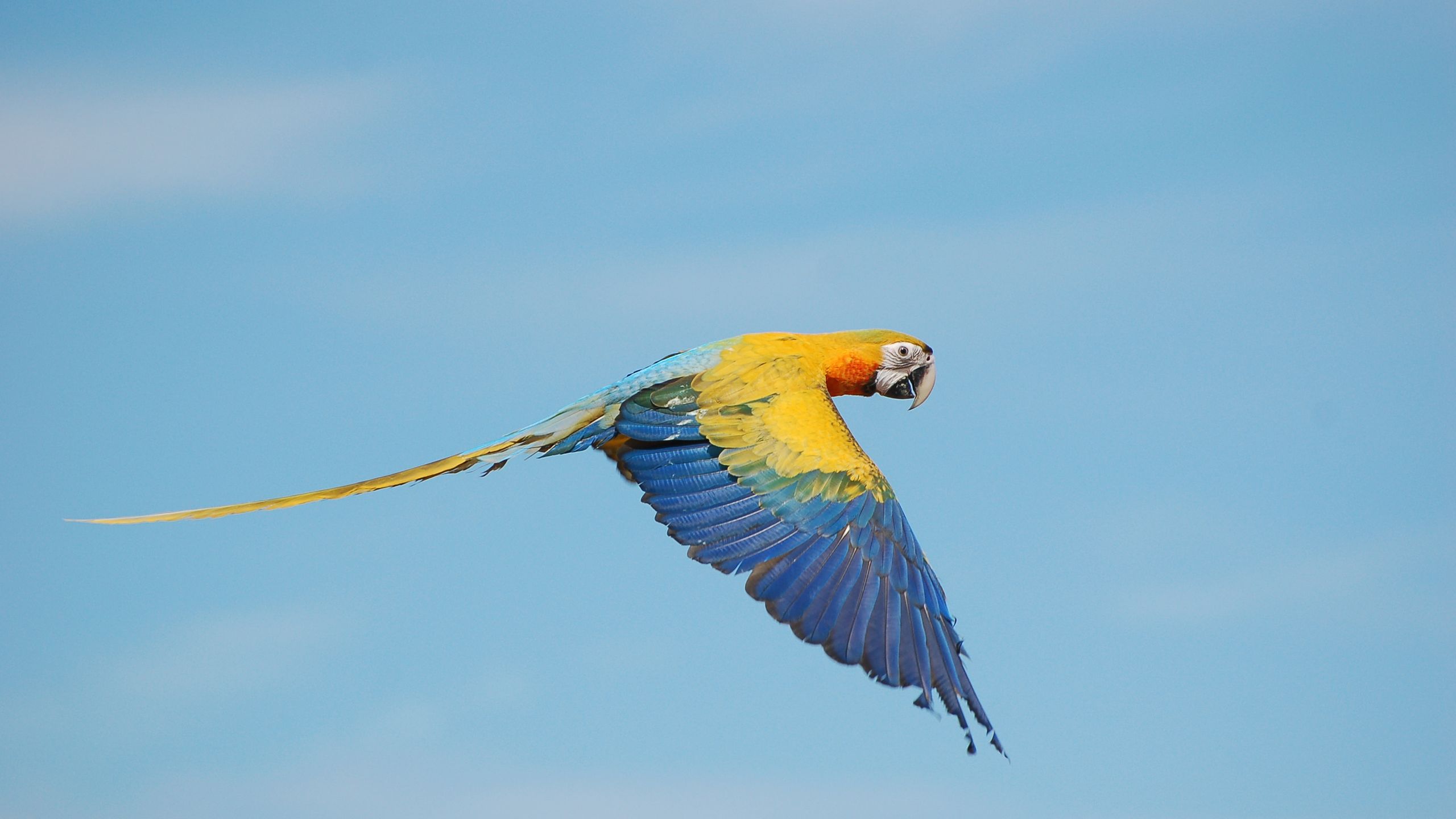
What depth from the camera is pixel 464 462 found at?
868cm

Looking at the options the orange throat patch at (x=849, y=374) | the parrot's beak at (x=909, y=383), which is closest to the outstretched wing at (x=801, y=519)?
the orange throat patch at (x=849, y=374)

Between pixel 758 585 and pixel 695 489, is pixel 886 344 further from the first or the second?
pixel 758 585

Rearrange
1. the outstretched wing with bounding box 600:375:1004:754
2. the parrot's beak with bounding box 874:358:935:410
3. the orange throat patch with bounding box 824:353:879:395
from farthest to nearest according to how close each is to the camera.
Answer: the parrot's beak with bounding box 874:358:935:410
the orange throat patch with bounding box 824:353:879:395
the outstretched wing with bounding box 600:375:1004:754

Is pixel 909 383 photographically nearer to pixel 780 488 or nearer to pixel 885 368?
pixel 885 368

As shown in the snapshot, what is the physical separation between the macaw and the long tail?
0.01 m

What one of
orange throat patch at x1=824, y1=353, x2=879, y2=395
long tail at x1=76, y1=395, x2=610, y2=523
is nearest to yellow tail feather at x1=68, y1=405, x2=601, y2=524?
long tail at x1=76, y1=395, x2=610, y2=523

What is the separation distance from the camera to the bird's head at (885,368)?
31.2ft

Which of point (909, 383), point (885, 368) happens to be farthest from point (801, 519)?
point (909, 383)

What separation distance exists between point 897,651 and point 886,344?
132 inches

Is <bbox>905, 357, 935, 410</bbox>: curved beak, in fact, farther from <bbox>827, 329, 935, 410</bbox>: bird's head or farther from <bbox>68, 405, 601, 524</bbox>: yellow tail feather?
<bbox>68, 405, 601, 524</bbox>: yellow tail feather

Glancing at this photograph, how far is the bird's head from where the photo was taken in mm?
9508

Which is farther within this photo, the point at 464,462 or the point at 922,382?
the point at 922,382

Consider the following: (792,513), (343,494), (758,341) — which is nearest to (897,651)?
(792,513)

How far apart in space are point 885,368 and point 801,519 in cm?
245
